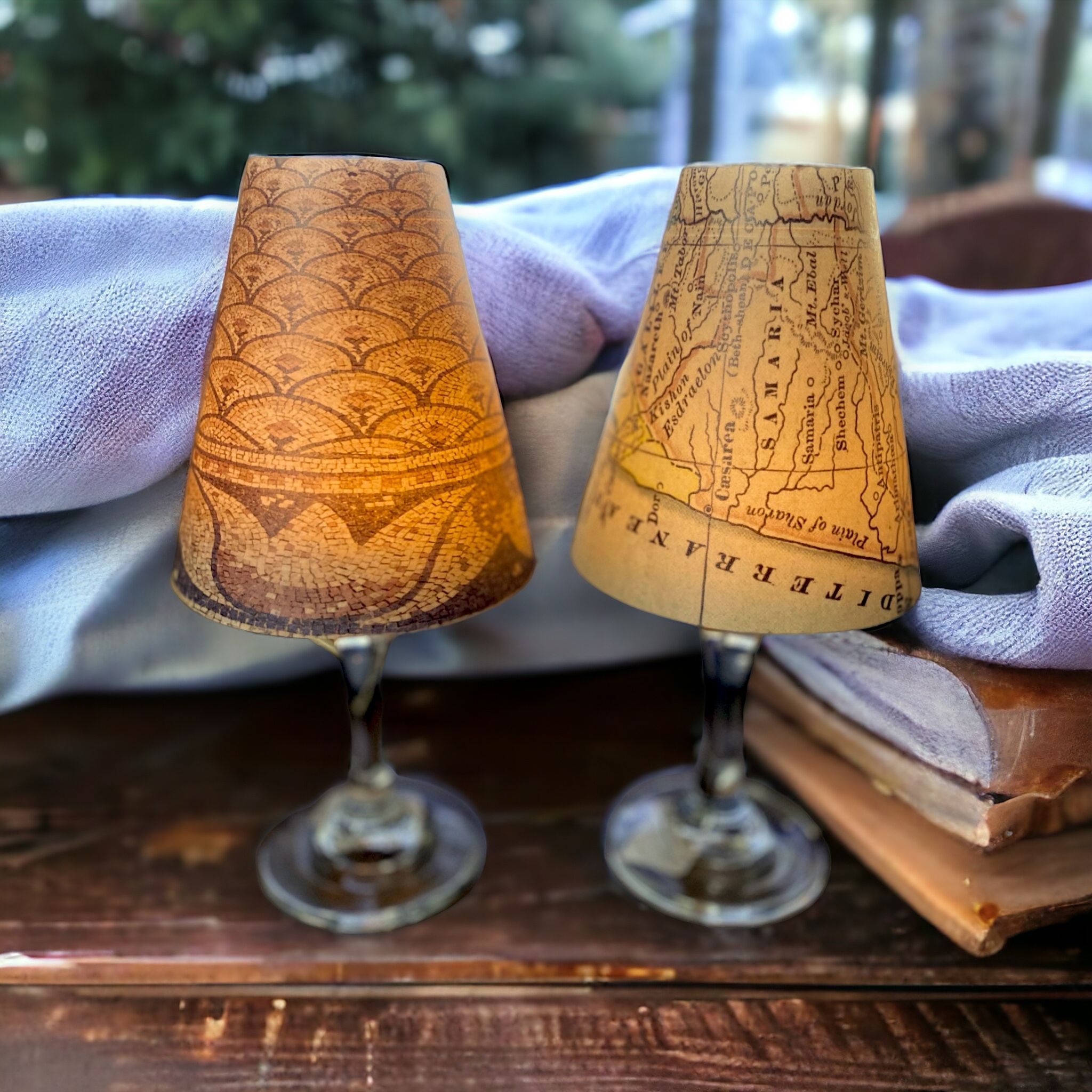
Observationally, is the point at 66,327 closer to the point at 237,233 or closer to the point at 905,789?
the point at 237,233

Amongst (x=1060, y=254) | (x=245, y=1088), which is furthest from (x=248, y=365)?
(x=1060, y=254)

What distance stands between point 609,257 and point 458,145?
989mm

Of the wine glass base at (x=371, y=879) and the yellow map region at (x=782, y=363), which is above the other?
the yellow map region at (x=782, y=363)

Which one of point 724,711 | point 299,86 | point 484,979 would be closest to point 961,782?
point 724,711

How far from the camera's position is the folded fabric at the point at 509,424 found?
14.3 inches

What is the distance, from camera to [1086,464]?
355 millimetres

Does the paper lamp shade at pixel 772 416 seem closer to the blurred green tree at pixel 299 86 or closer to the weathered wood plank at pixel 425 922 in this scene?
the weathered wood plank at pixel 425 922

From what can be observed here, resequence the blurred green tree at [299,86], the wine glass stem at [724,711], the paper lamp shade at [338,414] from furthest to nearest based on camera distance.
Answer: the blurred green tree at [299,86] → the wine glass stem at [724,711] → the paper lamp shade at [338,414]

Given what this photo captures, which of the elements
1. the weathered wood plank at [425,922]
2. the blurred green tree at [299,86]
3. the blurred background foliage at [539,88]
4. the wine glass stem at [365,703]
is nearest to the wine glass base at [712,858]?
the weathered wood plank at [425,922]

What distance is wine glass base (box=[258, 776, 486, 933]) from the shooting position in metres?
0.40

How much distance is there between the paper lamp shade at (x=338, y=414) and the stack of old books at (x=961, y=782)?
0.66 feet

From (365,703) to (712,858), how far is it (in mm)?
190

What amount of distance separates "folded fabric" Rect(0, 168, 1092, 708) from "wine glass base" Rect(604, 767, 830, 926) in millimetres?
130

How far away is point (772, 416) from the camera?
1.04ft
